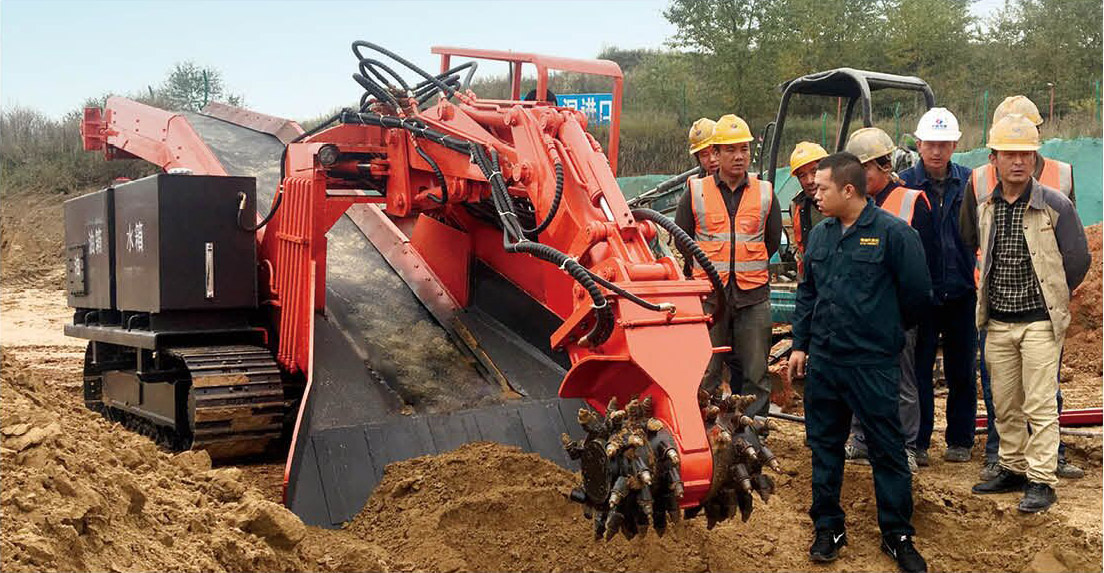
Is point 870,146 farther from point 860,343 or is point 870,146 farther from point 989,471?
point 989,471

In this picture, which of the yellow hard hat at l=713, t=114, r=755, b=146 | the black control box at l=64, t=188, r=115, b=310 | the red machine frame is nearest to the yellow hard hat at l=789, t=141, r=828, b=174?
the yellow hard hat at l=713, t=114, r=755, b=146

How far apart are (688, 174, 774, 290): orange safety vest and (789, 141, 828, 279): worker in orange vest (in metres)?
0.32

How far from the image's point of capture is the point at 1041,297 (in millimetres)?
5238

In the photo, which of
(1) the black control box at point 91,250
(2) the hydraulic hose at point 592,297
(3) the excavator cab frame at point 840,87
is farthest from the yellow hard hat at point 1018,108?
(1) the black control box at point 91,250

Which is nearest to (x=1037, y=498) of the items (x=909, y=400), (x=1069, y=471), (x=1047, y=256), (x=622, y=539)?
(x=1069, y=471)

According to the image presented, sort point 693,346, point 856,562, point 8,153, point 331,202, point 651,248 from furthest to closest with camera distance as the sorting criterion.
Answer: point 8,153
point 331,202
point 651,248
point 856,562
point 693,346

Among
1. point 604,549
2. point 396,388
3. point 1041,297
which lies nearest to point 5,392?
point 396,388

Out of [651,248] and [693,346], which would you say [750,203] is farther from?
[693,346]

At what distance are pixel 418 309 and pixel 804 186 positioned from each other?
258 centimetres

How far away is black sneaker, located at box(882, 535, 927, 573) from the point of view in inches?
177

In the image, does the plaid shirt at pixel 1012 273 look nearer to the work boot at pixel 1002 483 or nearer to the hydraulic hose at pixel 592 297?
the work boot at pixel 1002 483

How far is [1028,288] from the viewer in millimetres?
5281

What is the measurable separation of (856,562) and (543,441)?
1.94 meters

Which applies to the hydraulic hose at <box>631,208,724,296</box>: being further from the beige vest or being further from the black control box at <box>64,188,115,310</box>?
the black control box at <box>64,188,115,310</box>
